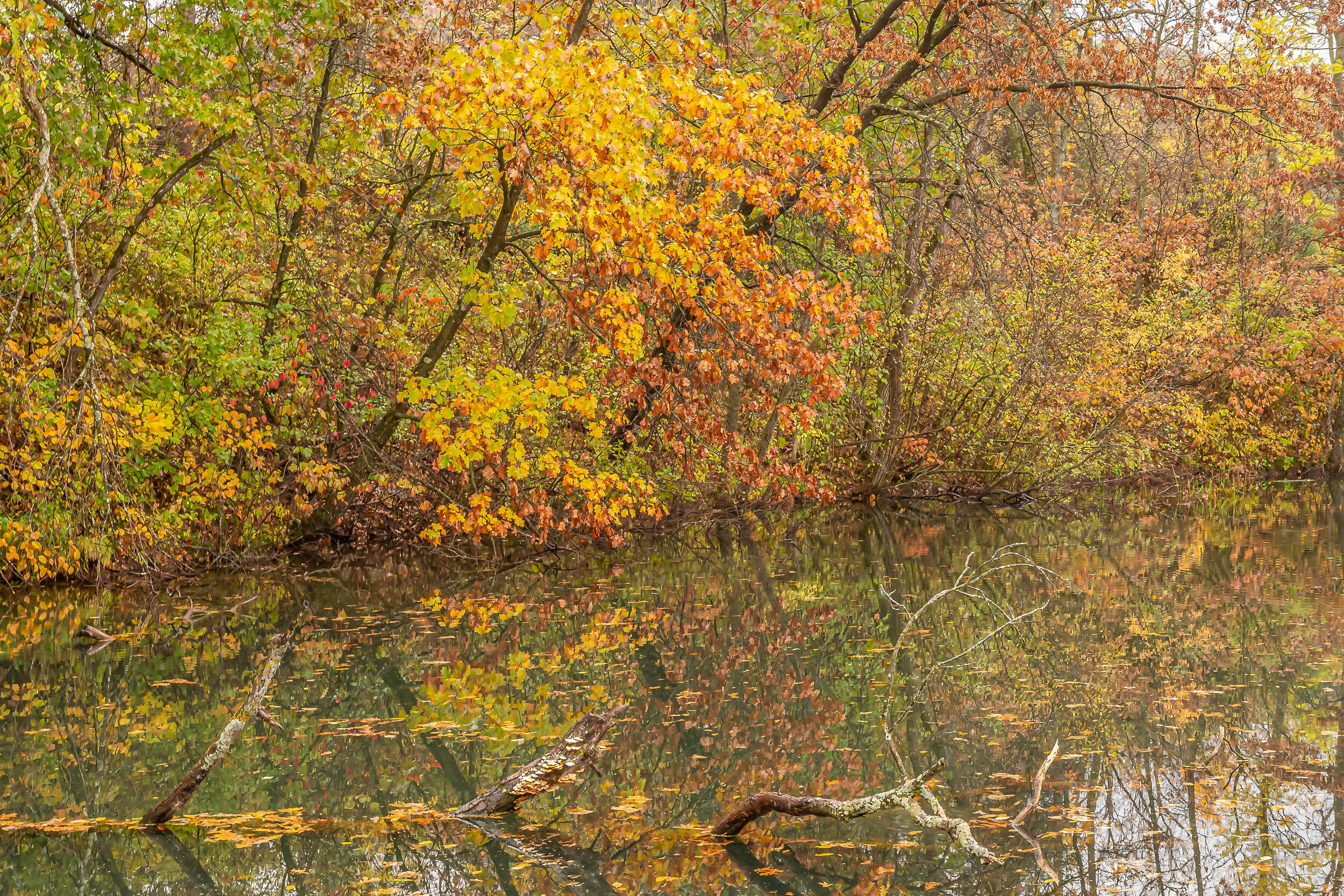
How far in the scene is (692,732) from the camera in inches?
277

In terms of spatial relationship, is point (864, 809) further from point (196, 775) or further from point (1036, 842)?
point (196, 775)

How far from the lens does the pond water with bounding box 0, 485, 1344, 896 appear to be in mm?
4977

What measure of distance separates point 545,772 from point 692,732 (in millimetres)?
1481

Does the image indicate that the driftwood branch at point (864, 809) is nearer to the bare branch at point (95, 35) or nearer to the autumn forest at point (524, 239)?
the autumn forest at point (524, 239)

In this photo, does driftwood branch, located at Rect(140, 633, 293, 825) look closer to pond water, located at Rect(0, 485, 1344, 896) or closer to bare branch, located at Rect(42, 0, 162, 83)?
pond water, located at Rect(0, 485, 1344, 896)

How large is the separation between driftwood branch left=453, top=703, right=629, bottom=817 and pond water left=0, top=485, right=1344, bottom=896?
12 centimetres

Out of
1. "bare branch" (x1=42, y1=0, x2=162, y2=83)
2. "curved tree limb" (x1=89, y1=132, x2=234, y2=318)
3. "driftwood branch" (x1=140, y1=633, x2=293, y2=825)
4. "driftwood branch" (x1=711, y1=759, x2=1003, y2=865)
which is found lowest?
"driftwood branch" (x1=140, y1=633, x2=293, y2=825)

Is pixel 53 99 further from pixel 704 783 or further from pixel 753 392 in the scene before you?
pixel 753 392

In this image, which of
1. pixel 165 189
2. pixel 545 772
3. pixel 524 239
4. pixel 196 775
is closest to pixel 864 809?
pixel 545 772

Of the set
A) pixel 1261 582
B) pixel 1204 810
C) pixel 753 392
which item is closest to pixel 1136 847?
pixel 1204 810

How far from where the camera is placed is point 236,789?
6.17 meters

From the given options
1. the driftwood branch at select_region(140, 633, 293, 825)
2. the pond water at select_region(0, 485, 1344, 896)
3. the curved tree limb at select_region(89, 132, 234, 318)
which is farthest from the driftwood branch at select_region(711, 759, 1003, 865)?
the curved tree limb at select_region(89, 132, 234, 318)

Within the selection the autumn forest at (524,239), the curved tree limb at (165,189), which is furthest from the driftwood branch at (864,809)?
the curved tree limb at (165,189)

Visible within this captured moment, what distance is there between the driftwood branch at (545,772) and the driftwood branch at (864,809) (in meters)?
0.77
